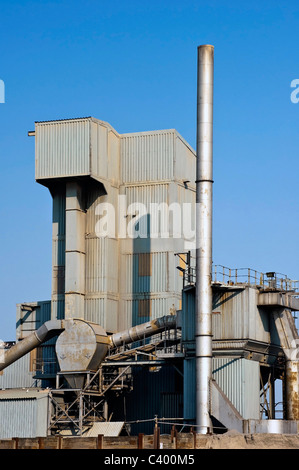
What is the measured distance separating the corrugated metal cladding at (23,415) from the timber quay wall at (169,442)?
12923 mm

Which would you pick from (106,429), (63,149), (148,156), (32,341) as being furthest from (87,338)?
(148,156)

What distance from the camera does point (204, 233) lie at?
62250mm

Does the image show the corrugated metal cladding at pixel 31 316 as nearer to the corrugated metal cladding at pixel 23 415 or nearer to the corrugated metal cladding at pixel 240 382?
the corrugated metal cladding at pixel 23 415

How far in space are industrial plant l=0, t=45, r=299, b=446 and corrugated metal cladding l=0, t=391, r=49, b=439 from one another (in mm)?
85

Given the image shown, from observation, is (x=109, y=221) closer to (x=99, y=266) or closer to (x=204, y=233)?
(x=99, y=266)

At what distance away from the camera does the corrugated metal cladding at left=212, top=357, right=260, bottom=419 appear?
205 feet

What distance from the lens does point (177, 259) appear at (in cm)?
7381

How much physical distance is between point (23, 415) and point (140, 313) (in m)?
11.5

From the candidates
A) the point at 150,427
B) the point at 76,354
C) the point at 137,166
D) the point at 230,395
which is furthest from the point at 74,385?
the point at 137,166

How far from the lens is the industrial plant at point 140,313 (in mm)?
62781
